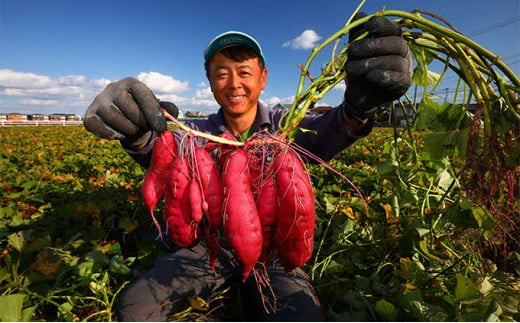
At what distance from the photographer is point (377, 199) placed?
8.58 feet

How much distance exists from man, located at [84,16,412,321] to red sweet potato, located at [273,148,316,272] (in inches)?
18.4

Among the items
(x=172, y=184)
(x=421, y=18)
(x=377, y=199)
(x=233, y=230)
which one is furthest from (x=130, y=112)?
(x=377, y=199)

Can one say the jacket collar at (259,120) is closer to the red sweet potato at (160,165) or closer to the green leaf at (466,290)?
the red sweet potato at (160,165)

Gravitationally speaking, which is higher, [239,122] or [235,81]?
[235,81]

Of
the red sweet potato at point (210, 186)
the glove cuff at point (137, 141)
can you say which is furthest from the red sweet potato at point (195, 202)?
the glove cuff at point (137, 141)

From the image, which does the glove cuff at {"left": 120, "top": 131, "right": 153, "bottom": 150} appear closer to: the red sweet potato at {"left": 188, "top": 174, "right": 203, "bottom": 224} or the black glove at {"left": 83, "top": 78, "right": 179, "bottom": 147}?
the black glove at {"left": 83, "top": 78, "right": 179, "bottom": 147}

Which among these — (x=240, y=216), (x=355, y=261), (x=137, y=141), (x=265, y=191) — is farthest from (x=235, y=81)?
(x=355, y=261)

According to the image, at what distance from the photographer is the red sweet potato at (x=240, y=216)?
4.13 ft

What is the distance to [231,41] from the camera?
2039 mm

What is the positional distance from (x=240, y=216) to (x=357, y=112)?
96 centimetres

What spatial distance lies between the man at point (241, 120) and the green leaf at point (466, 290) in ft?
2.30

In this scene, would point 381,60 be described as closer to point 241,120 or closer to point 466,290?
point 466,290

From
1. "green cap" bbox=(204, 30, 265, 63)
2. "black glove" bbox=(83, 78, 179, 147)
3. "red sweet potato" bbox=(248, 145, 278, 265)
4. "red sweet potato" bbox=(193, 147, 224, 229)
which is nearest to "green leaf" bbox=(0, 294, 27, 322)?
"black glove" bbox=(83, 78, 179, 147)

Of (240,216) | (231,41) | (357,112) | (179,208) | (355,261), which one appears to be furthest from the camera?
(231,41)
